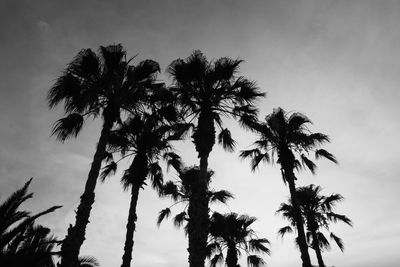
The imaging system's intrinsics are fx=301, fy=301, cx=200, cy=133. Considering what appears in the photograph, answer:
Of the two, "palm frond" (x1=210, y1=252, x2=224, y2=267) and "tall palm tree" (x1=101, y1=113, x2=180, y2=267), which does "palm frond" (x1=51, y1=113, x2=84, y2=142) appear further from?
"palm frond" (x1=210, y1=252, x2=224, y2=267)

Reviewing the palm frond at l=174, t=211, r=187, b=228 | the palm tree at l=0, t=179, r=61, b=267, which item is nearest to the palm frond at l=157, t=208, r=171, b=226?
the palm frond at l=174, t=211, r=187, b=228

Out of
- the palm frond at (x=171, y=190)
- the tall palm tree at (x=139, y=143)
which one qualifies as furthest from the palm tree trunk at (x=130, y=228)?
the palm frond at (x=171, y=190)

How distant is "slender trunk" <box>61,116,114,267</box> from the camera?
946 cm

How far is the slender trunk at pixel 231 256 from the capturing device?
2249 cm

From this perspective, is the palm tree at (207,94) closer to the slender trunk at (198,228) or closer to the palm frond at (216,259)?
the slender trunk at (198,228)

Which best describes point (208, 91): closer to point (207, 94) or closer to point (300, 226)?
point (207, 94)

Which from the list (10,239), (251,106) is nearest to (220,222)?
(251,106)

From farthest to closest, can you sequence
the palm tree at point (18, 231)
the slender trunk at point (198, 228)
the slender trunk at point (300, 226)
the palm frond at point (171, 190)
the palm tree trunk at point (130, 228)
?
the palm frond at point (171, 190)
the slender trunk at point (300, 226)
the palm tree trunk at point (130, 228)
the slender trunk at point (198, 228)
the palm tree at point (18, 231)

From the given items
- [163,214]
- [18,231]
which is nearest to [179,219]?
[163,214]

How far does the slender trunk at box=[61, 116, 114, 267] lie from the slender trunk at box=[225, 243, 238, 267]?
594 inches

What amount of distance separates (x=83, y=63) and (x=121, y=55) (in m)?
1.68

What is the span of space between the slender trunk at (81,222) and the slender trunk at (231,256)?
1510cm

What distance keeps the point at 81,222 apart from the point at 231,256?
15.5m

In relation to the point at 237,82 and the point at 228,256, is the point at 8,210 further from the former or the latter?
the point at 228,256
